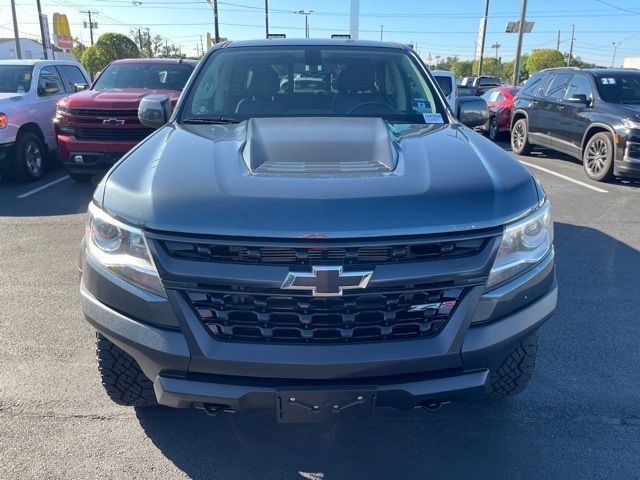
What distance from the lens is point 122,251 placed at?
2.03 m

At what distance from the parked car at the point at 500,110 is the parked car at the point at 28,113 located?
30.7ft

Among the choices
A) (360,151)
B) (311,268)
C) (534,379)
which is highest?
(360,151)

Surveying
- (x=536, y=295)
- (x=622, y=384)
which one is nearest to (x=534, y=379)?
(x=622, y=384)

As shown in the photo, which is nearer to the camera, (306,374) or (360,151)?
(306,374)

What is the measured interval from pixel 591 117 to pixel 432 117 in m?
6.74

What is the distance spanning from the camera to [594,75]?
355 inches

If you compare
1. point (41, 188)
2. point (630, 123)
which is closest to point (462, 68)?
point (630, 123)

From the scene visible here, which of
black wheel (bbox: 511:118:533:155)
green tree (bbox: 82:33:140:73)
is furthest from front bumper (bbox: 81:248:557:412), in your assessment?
green tree (bbox: 82:33:140:73)

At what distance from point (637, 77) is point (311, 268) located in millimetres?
9311

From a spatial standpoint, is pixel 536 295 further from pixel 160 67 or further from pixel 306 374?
pixel 160 67

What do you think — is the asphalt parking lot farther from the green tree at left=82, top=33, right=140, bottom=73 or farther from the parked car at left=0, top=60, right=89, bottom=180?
the green tree at left=82, top=33, right=140, bottom=73

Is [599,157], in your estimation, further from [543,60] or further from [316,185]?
[543,60]

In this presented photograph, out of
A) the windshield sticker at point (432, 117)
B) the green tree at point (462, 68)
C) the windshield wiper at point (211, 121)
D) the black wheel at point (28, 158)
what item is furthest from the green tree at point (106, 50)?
the green tree at point (462, 68)

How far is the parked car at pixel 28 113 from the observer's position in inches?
311
